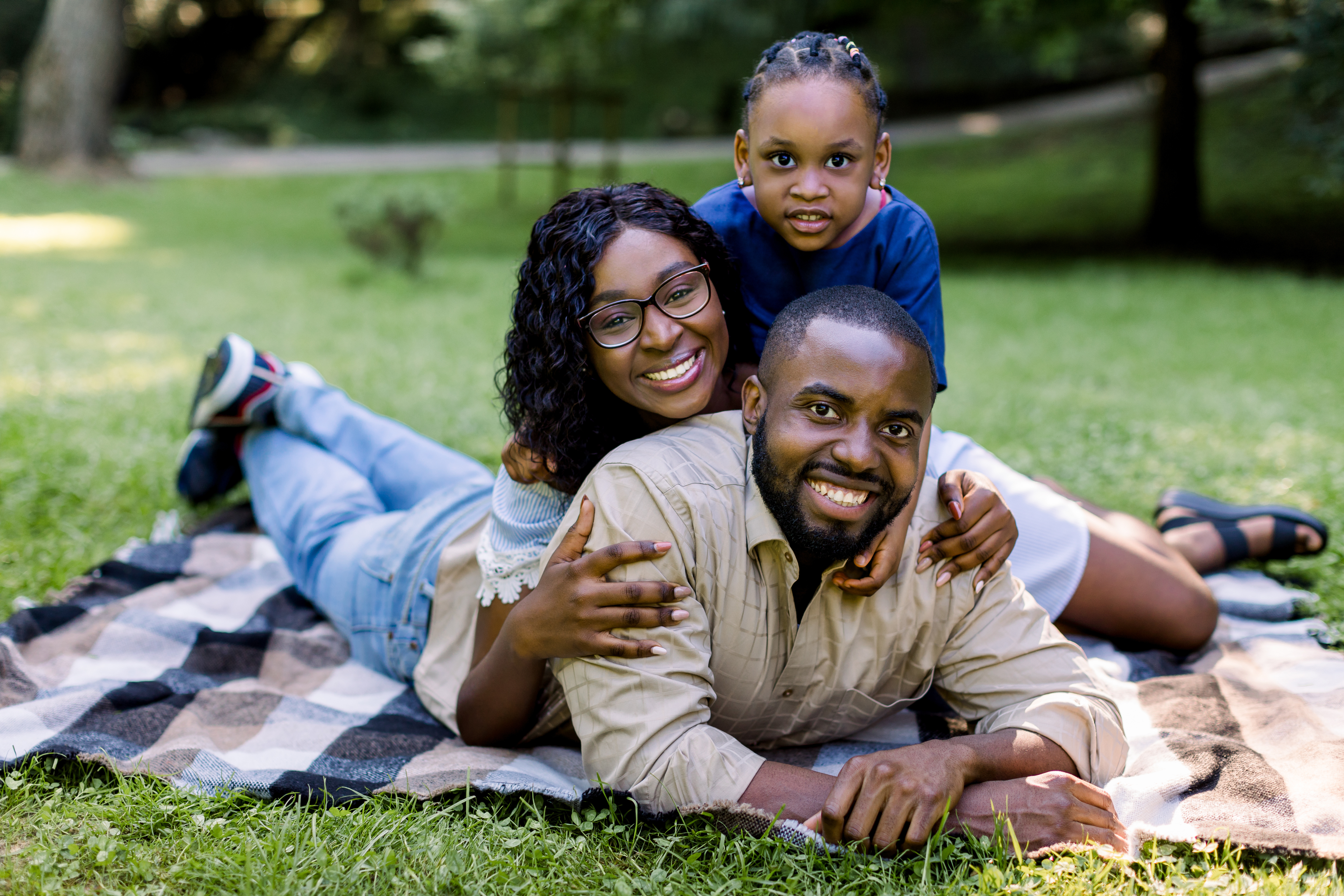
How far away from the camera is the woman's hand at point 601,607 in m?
2.37

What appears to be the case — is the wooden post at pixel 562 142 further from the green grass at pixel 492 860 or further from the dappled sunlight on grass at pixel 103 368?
the green grass at pixel 492 860

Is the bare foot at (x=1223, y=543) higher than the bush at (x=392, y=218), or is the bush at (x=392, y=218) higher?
the bush at (x=392, y=218)

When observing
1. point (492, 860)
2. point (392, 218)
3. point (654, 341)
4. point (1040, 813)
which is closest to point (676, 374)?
point (654, 341)

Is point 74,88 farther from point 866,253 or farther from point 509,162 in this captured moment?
point 866,253

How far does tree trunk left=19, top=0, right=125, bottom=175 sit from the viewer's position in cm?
1766

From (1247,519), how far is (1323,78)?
27.3 ft

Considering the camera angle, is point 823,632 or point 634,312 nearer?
point 823,632

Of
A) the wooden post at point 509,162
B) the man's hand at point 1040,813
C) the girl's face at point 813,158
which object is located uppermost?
the wooden post at point 509,162

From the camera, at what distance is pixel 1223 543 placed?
13.7 feet

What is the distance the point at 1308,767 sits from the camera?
8.92 ft

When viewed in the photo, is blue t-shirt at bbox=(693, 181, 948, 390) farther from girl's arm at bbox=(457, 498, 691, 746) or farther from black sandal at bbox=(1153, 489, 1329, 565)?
black sandal at bbox=(1153, 489, 1329, 565)

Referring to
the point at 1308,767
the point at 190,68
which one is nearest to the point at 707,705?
the point at 1308,767

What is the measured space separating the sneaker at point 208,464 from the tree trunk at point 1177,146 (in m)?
13.3

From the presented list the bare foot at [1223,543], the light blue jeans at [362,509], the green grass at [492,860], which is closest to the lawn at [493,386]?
the green grass at [492,860]
